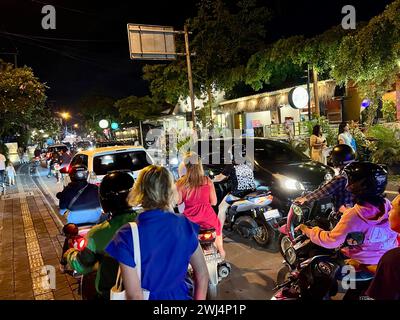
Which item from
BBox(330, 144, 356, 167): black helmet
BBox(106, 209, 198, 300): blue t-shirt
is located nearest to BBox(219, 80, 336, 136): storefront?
BBox(330, 144, 356, 167): black helmet

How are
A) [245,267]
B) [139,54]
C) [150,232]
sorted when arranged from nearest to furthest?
[150,232] → [245,267] → [139,54]

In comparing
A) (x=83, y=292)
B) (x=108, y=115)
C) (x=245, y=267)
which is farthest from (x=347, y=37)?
(x=108, y=115)

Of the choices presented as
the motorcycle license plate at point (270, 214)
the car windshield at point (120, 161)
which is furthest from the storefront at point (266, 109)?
the motorcycle license plate at point (270, 214)

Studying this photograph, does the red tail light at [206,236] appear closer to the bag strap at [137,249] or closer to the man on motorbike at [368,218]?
the man on motorbike at [368,218]

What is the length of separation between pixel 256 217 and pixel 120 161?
3.59m

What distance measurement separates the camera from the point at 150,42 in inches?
649

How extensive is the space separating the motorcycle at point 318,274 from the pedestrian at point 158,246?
3.53 feet

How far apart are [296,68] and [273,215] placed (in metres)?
17.1

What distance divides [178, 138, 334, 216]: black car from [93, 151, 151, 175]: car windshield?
4.60ft

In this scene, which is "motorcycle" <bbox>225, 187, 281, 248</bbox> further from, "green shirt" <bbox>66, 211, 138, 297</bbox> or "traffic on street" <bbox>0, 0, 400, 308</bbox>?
"green shirt" <bbox>66, 211, 138, 297</bbox>

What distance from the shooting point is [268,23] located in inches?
991

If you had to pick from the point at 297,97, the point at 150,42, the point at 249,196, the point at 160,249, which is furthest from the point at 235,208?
the point at 150,42

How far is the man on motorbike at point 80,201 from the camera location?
4.37 m

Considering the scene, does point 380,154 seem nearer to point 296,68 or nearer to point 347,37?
Result: point 347,37
